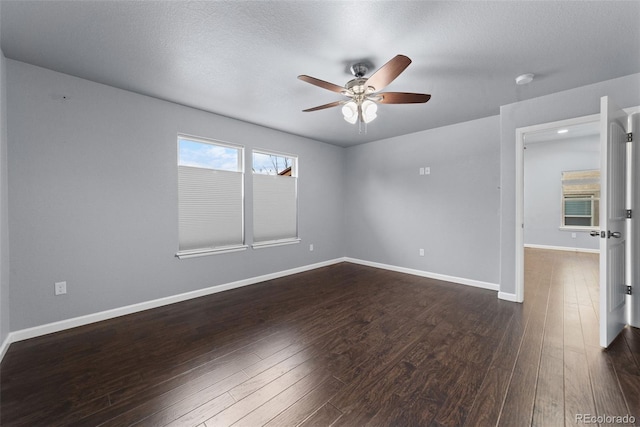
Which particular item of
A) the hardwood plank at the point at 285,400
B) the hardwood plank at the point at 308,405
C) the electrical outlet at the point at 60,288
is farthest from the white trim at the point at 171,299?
the hardwood plank at the point at 308,405

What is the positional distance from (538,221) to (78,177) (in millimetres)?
9719

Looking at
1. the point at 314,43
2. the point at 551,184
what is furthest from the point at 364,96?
the point at 551,184

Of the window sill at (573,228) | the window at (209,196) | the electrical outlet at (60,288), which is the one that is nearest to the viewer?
the electrical outlet at (60,288)

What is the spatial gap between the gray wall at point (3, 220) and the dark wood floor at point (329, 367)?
12.2 inches

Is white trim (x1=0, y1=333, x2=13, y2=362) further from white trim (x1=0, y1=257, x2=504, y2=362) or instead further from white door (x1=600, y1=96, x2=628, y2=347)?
white door (x1=600, y1=96, x2=628, y2=347)

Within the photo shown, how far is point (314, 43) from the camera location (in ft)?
6.82

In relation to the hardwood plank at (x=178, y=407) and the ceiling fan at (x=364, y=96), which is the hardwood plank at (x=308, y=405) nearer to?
the hardwood plank at (x=178, y=407)

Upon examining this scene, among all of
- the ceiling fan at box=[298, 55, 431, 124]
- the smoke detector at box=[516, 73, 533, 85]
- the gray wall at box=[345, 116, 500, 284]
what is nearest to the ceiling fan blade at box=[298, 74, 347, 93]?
the ceiling fan at box=[298, 55, 431, 124]

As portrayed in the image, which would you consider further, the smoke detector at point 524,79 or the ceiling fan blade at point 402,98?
the smoke detector at point 524,79

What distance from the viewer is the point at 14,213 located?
7.73ft

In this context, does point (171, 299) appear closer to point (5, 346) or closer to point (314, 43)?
point (5, 346)

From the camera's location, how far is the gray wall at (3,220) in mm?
2156

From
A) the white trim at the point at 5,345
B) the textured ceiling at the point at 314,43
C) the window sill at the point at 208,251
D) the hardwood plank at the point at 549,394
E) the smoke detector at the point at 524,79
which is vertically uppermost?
the textured ceiling at the point at 314,43

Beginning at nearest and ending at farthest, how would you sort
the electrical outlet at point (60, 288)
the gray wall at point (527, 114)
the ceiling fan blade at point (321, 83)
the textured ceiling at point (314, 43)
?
1. the textured ceiling at point (314, 43)
2. the ceiling fan blade at point (321, 83)
3. the electrical outlet at point (60, 288)
4. the gray wall at point (527, 114)
